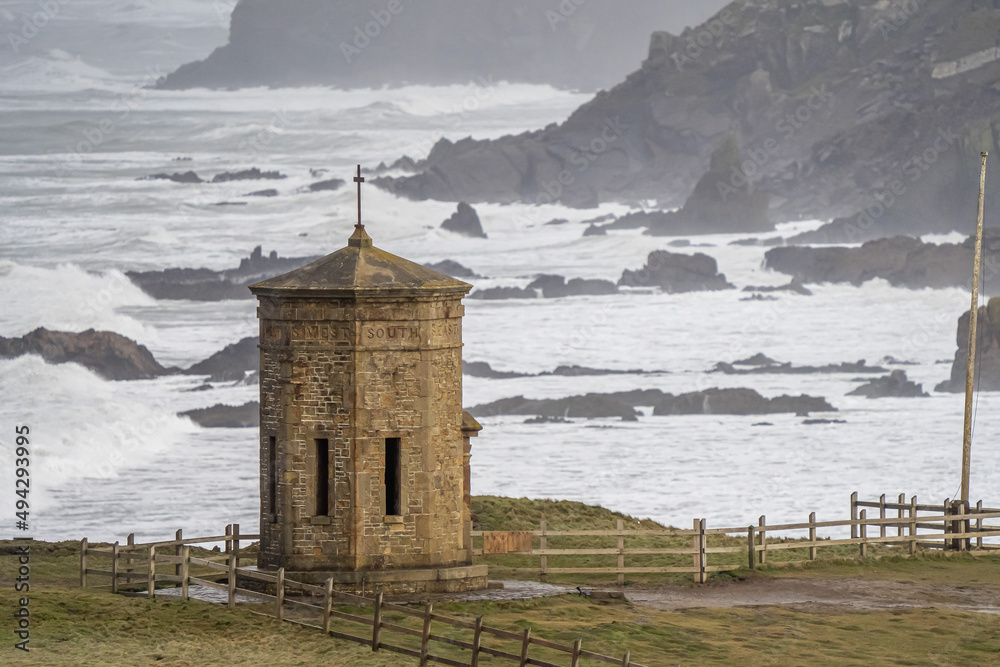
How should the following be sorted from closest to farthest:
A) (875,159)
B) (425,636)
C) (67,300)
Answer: (425,636) → (67,300) → (875,159)

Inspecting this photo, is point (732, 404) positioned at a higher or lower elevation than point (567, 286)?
lower

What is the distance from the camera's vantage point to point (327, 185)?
525ft

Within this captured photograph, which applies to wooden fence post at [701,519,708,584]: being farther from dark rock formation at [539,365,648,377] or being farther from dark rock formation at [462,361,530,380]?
dark rock formation at [539,365,648,377]

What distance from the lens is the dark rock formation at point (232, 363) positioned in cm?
8919

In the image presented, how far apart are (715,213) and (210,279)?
6544cm

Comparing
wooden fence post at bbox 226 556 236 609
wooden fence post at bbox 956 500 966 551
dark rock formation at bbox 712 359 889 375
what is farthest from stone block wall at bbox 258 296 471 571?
dark rock formation at bbox 712 359 889 375

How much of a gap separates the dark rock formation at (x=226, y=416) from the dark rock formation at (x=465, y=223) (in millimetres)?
78058

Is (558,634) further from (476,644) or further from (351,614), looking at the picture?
(351,614)

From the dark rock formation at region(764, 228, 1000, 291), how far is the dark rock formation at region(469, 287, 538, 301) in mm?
26502

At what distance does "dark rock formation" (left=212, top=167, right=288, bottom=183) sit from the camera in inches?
6334

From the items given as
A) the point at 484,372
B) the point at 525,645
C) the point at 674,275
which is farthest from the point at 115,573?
the point at 674,275

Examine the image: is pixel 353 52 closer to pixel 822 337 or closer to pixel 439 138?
pixel 439 138

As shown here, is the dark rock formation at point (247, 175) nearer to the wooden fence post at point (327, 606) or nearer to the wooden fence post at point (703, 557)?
the wooden fence post at point (703, 557)

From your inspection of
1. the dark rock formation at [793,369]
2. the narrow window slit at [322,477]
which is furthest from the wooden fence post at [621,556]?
the dark rock formation at [793,369]
